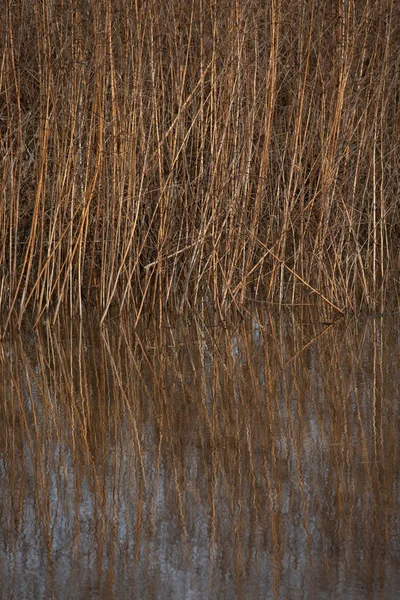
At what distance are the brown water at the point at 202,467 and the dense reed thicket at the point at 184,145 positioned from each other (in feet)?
1.73

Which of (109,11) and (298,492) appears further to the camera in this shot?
(109,11)

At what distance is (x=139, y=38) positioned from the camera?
14.8 feet

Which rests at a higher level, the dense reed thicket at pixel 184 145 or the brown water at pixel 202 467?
the dense reed thicket at pixel 184 145

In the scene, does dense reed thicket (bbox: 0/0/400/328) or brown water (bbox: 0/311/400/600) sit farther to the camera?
dense reed thicket (bbox: 0/0/400/328)

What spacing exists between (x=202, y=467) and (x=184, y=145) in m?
2.29

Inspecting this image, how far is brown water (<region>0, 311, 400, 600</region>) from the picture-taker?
2.18 metres

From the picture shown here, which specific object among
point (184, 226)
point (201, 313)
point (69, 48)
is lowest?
point (201, 313)

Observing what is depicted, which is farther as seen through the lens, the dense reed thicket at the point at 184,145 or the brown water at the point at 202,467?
the dense reed thicket at the point at 184,145

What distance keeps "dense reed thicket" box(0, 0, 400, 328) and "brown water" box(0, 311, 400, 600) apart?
1.73 ft

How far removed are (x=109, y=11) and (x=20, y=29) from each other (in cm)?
84

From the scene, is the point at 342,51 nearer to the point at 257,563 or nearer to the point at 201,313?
the point at 201,313

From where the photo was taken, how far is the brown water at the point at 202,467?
2.18m

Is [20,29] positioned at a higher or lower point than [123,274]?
higher

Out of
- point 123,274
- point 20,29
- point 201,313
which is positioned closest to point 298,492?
point 201,313
